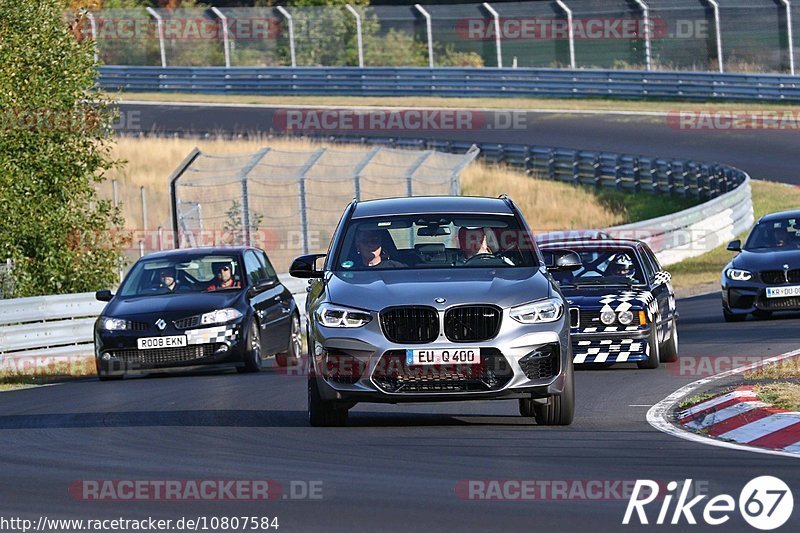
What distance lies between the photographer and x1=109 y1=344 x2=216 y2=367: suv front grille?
55.0 ft

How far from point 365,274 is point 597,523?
4306 mm

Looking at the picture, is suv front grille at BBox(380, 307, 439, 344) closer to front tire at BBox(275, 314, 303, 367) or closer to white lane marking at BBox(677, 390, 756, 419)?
white lane marking at BBox(677, 390, 756, 419)

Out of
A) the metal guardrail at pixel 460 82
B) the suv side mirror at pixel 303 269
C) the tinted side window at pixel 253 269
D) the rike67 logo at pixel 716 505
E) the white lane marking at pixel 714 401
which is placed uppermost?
the suv side mirror at pixel 303 269

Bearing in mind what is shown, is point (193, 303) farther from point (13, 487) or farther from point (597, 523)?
point (597, 523)

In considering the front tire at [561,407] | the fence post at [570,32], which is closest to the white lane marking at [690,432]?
the front tire at [561,407]

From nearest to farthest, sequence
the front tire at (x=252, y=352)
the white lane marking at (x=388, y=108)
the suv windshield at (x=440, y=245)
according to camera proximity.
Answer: the suv windshield at (x=440, y=245), the front tire at (x=252, y=352), the white lane marking at (x=388, y=108)

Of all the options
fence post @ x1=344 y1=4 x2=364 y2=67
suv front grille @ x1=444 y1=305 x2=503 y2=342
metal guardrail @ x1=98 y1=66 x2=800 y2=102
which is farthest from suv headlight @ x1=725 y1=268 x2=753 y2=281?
fence post @ x1=344 y1=4 x2=364 y2=67

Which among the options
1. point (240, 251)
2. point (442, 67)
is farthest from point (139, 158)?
point (240, 251)

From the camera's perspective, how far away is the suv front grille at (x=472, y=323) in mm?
10422

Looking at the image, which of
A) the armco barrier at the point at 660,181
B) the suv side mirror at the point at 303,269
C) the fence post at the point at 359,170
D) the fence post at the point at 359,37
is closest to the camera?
the suv side mirror at the point at 303,269

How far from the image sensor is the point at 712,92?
4550 cm

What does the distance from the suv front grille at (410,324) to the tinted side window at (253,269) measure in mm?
7649

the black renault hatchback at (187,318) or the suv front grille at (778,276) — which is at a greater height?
the black renault hatchback at (187,318)

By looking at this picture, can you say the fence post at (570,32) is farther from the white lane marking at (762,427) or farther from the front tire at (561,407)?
the white lane marking at (762,427)
